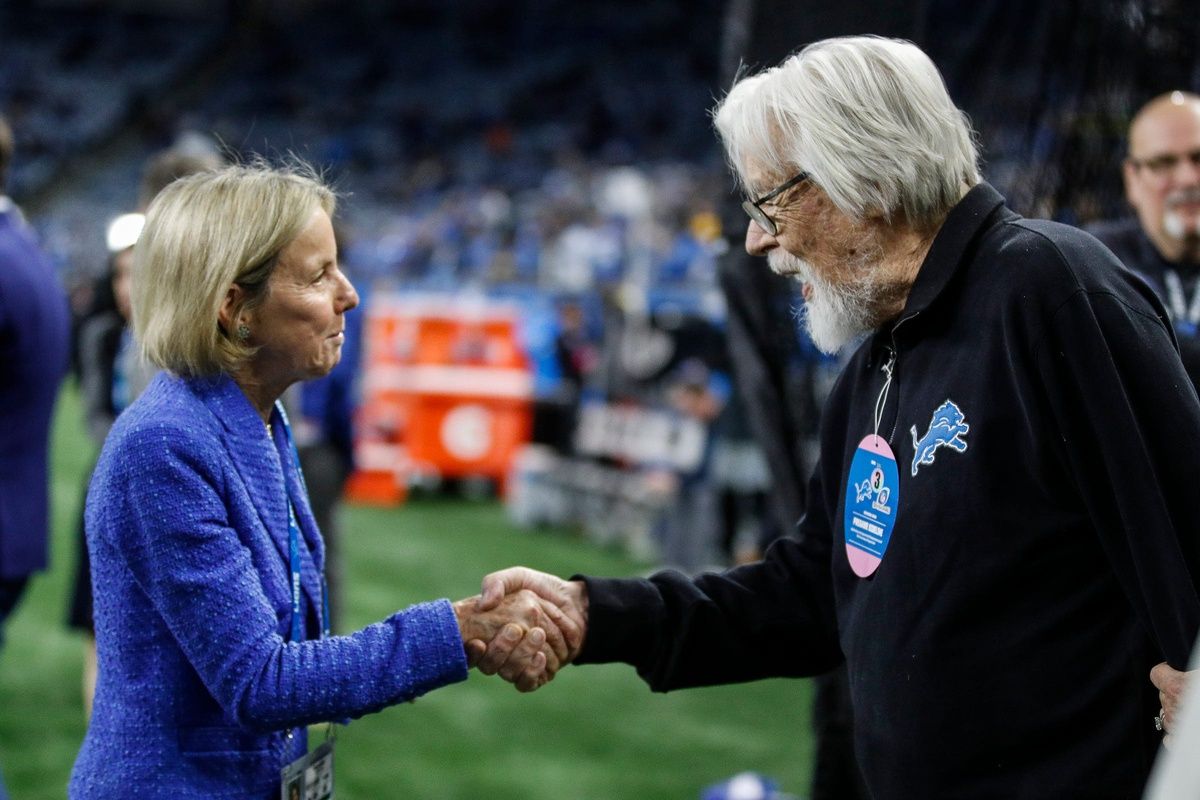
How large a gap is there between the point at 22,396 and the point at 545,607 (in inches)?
74.1

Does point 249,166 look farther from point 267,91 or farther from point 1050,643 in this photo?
point 267,91

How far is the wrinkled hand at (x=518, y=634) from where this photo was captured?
86.5 inches

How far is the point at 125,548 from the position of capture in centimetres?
194

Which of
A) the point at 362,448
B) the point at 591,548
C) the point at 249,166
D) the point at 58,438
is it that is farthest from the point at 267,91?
the point at 249,166

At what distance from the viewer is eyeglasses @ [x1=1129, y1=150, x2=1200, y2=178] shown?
11.0 feet

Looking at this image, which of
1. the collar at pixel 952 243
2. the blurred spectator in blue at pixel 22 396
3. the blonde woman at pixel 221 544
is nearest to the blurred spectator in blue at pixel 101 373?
the blurred spectator in blue at pixel 22 396

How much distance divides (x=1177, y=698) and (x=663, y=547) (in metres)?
7.33

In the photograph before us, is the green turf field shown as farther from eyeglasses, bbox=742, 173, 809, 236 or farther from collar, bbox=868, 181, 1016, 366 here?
collar, bbox=868, 181, 1016, 366

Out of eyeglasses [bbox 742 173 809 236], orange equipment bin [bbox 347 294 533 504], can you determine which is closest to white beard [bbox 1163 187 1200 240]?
eyeglasses [bbox 742 173 809 236]

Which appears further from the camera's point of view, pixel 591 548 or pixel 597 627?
pixel 591 548

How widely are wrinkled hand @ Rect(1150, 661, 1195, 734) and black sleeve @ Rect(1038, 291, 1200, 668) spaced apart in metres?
0.02

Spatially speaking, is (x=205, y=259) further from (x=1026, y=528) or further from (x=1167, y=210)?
(x=1167, y=210)

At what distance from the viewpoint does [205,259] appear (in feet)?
6.66

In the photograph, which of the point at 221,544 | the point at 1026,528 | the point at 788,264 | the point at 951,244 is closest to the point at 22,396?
the point at 221,544
